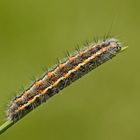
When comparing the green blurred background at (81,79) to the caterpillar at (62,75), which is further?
the green blurred background at (81,79)

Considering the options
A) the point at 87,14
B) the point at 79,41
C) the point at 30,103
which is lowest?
the point at 30,103

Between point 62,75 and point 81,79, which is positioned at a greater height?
point 81,79

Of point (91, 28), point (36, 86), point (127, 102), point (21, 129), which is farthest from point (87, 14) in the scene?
point (36, 86)

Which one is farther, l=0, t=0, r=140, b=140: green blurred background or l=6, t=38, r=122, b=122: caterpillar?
l=0, t=0, r=140, b=140: green blurred background

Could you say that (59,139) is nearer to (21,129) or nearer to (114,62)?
(21,129)

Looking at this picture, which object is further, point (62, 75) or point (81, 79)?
point (81, 79)
